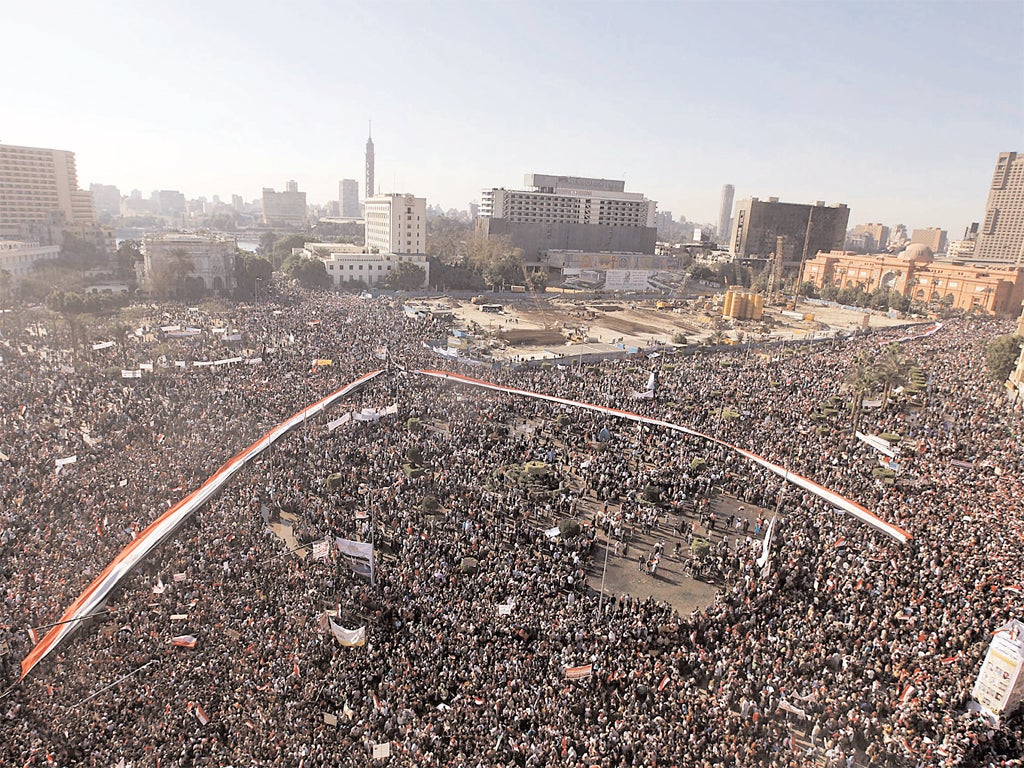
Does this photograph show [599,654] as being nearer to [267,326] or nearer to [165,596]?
[165,596]

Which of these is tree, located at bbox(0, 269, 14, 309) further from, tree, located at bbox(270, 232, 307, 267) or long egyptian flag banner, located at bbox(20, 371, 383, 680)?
long egyptian flag banner, located at bbox(20, 371, 383, 680)

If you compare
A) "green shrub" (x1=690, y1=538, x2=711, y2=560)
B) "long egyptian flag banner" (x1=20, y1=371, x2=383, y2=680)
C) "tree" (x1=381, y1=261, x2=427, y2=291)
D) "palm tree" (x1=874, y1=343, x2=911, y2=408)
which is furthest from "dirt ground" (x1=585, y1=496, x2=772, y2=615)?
"tree" (x1=381, y1=261, x2=427, y2=291)

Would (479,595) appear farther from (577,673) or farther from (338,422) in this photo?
(338,422)

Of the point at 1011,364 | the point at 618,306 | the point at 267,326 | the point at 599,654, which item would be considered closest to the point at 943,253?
the point at 618,306

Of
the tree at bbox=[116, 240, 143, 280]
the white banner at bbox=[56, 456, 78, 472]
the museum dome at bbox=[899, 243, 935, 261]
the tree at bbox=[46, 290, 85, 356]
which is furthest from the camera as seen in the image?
the museum dome at bbox=[899, 243, 935, 261]

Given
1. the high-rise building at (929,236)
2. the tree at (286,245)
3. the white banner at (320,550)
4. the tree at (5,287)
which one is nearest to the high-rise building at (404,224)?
the tree at (286,245)

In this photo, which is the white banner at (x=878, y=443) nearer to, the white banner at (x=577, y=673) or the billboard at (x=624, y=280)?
the white banner at (x=577, y=673)

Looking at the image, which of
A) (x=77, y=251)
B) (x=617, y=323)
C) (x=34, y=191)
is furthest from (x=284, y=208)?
(x=617, y=323)
